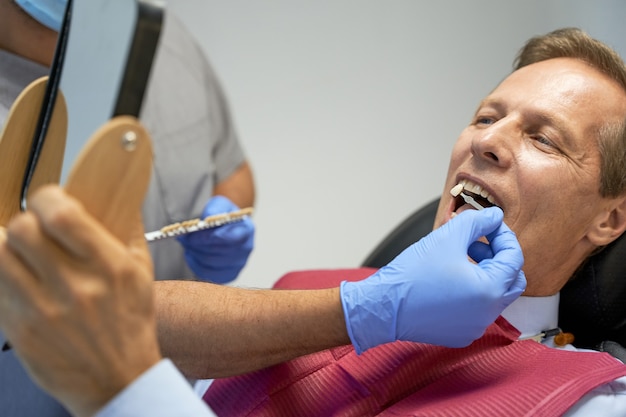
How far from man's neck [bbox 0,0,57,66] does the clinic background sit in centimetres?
110

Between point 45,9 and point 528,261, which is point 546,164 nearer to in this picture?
point 528,261

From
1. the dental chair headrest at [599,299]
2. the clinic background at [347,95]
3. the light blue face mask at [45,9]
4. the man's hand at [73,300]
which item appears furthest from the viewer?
the clinic background at [347,95]

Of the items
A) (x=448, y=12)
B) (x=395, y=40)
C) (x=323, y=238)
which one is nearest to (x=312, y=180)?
(x=323, y=238)

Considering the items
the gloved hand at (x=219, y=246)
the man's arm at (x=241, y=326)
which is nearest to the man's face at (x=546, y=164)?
the man's arm at (x=241, y=326)

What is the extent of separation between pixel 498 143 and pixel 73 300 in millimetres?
830

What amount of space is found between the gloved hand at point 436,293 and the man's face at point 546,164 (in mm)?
197

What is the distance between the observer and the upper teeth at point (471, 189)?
120cm

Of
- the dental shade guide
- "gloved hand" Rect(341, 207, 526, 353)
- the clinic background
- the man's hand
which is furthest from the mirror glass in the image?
the clinic background

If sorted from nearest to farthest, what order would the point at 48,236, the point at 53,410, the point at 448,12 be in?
the point at 48,236
the point at 53,410
the point at 448,12

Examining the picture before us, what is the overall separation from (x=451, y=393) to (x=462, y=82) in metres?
1.50

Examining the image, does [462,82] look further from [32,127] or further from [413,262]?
[32,127]

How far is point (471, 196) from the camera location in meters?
1.25

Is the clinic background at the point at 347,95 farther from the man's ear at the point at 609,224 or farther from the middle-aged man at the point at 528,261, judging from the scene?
the man's ear at the point at 609,224

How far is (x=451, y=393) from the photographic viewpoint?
3.49ft
